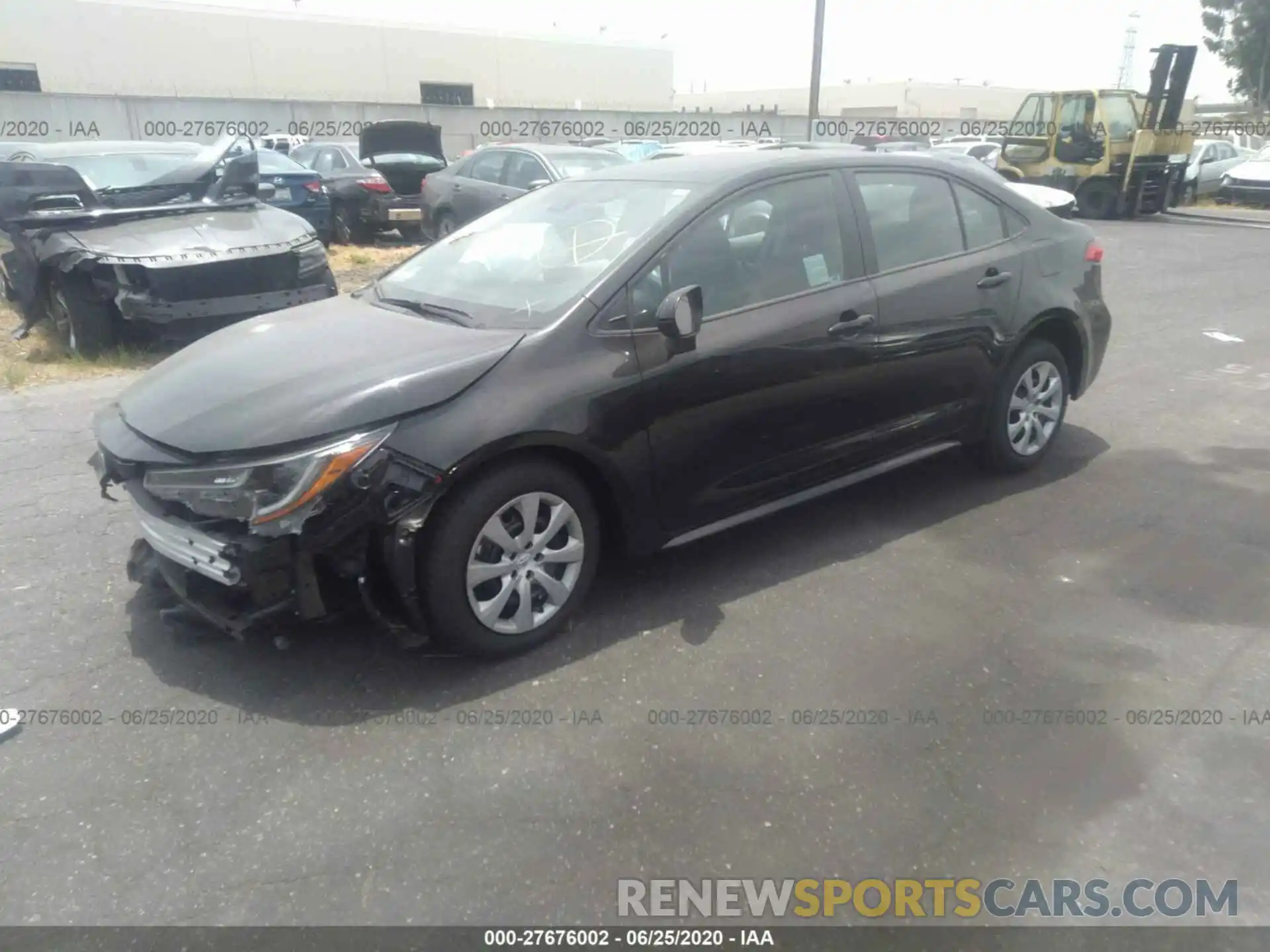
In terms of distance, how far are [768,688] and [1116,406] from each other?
170 inches

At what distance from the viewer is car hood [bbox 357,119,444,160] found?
51.5ft

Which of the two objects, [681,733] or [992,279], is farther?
[992,279]

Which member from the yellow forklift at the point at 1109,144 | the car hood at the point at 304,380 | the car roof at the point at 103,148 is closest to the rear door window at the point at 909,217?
the car hood at the point at 304,380

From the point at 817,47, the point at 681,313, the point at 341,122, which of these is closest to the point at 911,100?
the point at 341,122

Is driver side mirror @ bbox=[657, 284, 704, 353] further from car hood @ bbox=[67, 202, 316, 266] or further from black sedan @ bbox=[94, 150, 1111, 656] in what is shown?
car hood @ bbox=[67, 202, 316, 266]

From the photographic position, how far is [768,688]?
335 cm

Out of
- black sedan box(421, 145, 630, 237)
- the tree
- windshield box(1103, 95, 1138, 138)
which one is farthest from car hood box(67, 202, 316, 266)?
the tree

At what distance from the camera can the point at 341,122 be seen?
3438 cm

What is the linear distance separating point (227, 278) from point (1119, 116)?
18364 millimetres

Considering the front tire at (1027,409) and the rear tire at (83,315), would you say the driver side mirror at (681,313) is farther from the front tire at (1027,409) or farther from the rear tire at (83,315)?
the rear tire at (83,315)

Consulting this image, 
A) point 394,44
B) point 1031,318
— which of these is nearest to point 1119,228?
point 1031,318

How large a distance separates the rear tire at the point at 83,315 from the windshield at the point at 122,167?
1.35m

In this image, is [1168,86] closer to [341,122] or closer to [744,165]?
[744,165]

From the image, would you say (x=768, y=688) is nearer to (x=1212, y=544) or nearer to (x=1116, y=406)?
(x=1212, y=544)
